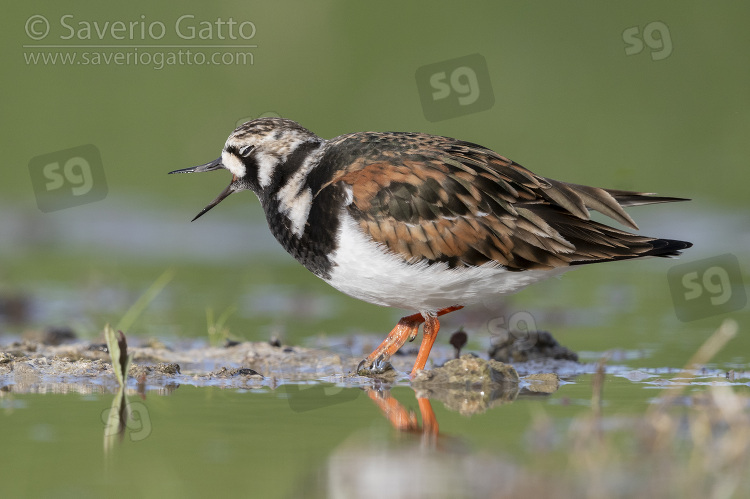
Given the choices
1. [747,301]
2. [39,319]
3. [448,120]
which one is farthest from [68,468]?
[448,120]

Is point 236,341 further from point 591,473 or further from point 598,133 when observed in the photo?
point 598,133

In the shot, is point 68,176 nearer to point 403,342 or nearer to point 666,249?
point 403,342

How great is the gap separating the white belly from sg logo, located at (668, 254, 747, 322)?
132 inches

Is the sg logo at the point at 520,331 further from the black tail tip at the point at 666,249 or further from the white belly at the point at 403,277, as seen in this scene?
the black tail tip at the point at 666,249

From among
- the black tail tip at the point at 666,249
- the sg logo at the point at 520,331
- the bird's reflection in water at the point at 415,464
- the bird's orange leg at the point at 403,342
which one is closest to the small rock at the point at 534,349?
the sg logo at the point at 520,331

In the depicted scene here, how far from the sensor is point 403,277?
6.85 meters

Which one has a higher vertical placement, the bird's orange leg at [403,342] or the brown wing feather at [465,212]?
the brown wing feather at [465,212]

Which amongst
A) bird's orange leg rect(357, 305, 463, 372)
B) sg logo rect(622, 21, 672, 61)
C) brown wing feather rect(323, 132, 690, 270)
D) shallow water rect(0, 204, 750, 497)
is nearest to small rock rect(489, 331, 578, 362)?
shallow water rect(0, 204, 750, 497)

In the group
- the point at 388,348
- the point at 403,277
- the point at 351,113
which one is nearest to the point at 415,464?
the point at 403,277

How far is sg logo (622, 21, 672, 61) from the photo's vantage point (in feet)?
50.0

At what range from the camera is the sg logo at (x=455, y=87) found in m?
12.2

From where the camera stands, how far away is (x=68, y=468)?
15.5ft

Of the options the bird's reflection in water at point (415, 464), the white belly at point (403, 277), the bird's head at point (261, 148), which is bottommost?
the bird's reflection in water at point (415, 464)

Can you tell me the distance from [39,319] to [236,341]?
2645mm
